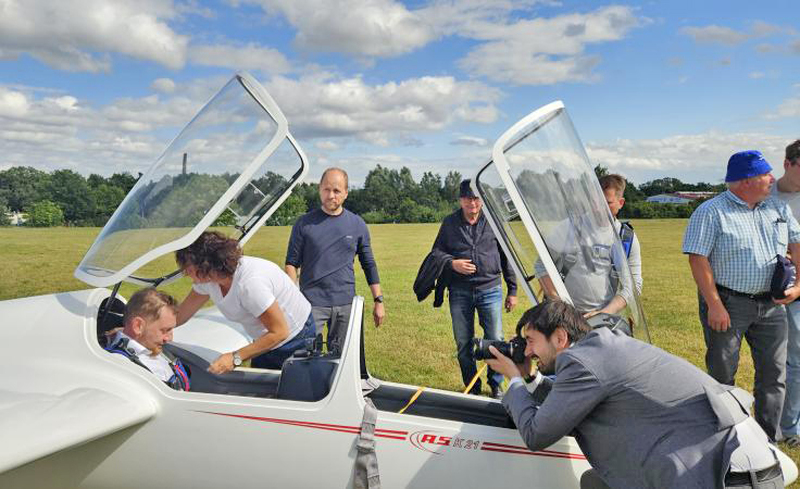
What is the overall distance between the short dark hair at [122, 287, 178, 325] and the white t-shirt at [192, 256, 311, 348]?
32 cm

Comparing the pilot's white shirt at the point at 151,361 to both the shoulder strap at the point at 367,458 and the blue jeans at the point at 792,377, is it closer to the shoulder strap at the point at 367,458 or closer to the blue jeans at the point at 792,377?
the shoulder strap at the point at 367,458

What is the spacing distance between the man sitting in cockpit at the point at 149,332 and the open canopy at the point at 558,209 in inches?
73.3

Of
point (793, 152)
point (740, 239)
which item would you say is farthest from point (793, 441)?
point (793, 152)

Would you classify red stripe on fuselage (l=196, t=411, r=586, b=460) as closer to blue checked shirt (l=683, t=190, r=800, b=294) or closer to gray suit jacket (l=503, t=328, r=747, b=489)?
gray suit jacket (l=503, t=328, r=747, b=489)

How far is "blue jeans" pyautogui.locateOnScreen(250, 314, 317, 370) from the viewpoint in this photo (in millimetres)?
3572

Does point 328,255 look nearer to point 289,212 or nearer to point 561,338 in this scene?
point 289,212

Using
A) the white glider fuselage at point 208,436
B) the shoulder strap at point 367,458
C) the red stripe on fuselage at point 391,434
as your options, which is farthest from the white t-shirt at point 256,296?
the shoulder strap at point 367,458

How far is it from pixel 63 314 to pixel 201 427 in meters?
1.09

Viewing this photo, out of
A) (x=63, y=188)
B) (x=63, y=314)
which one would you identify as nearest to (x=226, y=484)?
(x=63, y=314)

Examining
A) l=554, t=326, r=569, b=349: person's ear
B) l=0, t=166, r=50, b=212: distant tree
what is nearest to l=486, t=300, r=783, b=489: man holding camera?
l=554, t=326, r=569, b=349: person's ear

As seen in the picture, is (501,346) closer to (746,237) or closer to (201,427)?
(201,427)

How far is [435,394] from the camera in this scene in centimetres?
316

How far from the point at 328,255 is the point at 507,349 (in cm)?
213

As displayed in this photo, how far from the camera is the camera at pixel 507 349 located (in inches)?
105
